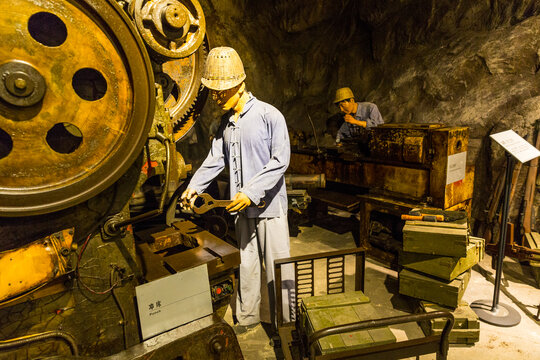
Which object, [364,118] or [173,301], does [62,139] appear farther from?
[364,118]

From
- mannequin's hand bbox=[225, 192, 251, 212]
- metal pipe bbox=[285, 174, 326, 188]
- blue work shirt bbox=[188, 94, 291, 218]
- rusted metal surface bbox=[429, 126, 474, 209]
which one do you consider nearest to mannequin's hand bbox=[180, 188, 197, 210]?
blue work shirt bbox=[188, 94, 291, 218]

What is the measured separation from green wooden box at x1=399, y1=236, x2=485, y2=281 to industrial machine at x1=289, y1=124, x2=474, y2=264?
25.0 inches

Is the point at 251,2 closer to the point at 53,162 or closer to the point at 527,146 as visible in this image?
the point at 527,146

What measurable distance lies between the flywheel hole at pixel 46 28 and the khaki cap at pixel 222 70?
1036 mm

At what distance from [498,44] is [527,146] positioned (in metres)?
3.61

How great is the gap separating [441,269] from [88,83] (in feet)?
10.9

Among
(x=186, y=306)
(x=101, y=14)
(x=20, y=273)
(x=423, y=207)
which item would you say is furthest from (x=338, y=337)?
(x=423, y=207)

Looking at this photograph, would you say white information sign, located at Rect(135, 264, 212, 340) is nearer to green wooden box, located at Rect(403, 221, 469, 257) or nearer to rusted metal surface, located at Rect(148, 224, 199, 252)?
rusted metal surface, located at Rect(148, 224, 199, 252)

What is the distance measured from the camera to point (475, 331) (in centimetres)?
308

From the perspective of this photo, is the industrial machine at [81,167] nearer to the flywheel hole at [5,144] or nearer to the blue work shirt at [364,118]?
the flywheel hole at [5,144]

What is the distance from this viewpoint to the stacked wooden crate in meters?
3.15

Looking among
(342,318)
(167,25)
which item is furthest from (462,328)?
(167,25)

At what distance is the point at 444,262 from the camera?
3.33 metres

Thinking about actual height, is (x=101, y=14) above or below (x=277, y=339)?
above
